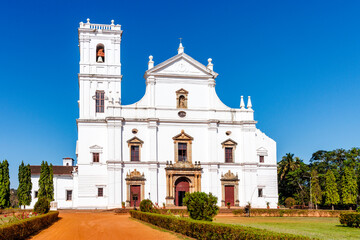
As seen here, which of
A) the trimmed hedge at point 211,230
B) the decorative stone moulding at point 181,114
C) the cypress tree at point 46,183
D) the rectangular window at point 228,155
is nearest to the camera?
the trimmed hedge at point 211,230

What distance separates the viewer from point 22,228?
2011 cm

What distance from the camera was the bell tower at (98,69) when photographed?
154 feet

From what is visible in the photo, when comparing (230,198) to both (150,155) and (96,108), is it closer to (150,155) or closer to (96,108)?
(150,155)

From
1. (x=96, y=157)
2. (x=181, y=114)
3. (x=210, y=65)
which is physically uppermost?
(x=210, y=65)

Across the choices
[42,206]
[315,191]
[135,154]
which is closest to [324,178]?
[315,191]

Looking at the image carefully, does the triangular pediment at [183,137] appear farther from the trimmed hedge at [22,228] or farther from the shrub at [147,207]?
the trimmed hedge at [22,228]

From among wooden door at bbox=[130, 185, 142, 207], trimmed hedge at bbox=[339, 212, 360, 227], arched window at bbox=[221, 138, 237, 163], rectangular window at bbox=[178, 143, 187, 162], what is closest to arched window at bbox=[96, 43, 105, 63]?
rectangular window at bbox=[178, 143, 187, 162]

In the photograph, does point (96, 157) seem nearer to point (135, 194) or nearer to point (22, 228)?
point (135, 194)

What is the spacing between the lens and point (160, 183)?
45562mm

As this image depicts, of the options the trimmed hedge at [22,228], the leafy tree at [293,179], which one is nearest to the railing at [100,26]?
the trimmed hedge at [22,228]

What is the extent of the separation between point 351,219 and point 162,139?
2370 cm

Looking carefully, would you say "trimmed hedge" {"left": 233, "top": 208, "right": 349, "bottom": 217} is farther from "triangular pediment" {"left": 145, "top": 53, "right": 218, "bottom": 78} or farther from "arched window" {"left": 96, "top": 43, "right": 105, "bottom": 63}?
"arched window" {"left": 96, "top": 43, "right": 105, "bottom": 63}

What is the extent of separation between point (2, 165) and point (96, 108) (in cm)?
1240

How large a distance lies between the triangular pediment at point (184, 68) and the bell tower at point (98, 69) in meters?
5.05
